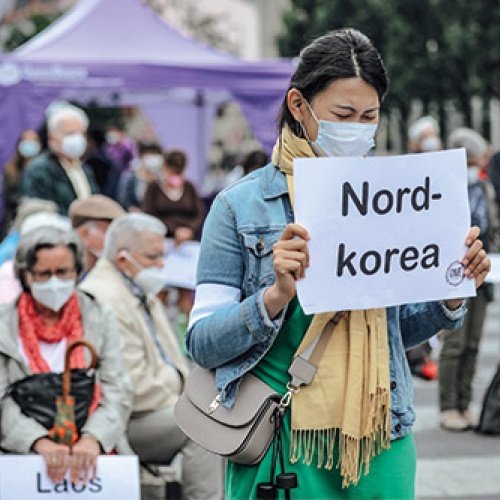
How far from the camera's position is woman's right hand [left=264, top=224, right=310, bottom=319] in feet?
9.87

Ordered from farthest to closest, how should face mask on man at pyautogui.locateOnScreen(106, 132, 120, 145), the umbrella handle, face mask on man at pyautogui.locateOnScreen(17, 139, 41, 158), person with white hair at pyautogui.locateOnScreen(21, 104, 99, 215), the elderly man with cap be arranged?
face mask on man at pyautogui.locateOnScreen(106, 132, 120, 145), face mask on man at pyautogui.locateOnScreen(17, 139, 41, 158), person with white hair at pyautogui.locateOnScreen(21, 104, 99, 215), the elderly man with cap, the umbrella handle

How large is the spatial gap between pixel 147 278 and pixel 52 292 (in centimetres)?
132

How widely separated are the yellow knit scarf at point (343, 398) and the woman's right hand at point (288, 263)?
0.55 feet

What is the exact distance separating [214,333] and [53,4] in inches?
2686

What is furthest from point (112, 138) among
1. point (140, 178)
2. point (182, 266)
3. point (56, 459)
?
point (56, 459)

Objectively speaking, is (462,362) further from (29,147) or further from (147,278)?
(29,147)

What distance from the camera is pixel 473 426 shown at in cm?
879

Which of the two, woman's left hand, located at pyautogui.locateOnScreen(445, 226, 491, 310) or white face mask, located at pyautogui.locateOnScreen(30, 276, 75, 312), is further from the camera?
white face mask, located at pyautogui.locateOnScreen(30, 276, 75, 312)

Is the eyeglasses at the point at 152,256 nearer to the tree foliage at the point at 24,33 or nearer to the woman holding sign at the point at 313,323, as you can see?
the woman holding sign at the point at 313,323

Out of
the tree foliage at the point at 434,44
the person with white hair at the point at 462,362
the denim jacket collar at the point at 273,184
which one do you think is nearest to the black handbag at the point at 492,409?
the person with white hair at the point at 462,362

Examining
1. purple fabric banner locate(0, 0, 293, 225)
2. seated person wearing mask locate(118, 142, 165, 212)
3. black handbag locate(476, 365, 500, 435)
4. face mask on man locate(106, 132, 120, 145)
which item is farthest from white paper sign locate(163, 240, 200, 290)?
face mask on man locate(106, 132, 120, 145)

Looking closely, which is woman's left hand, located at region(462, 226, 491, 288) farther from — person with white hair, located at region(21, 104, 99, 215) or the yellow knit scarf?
person with white hair, located at region(21, 104, 99, 215)

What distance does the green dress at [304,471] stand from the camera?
323 cm

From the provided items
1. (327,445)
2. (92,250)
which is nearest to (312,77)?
(327,445)
